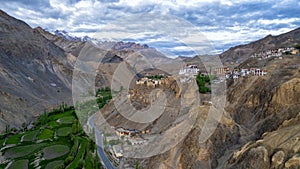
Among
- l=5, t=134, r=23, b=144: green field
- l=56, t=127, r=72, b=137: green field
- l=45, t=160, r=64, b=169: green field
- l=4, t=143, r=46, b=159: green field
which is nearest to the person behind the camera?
l=45, t=160, r=64, b=169: green field

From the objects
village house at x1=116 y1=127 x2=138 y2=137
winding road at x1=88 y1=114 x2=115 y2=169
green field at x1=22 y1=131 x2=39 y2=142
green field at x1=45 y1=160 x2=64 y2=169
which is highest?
village house at x1=116 y1=127 x2=138 y2=137

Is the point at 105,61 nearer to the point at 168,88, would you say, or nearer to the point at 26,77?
the point at 26,77

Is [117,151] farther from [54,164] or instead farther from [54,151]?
[54,151]

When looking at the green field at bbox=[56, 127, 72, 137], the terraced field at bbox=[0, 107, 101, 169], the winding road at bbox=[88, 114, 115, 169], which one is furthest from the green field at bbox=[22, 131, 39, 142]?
the winding road at bbox=[88, 114, 115, 169]

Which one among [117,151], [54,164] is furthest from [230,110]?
[54,164]

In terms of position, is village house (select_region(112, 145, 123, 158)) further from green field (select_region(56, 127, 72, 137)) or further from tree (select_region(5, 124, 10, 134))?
tree (select_region(5, 124, 10, 134))

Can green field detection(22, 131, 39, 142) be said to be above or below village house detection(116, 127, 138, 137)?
below

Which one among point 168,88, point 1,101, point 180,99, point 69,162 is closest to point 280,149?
point 69,162

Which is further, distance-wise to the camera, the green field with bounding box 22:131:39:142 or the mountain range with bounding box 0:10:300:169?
the green field with bounding box 22:131:39:142
